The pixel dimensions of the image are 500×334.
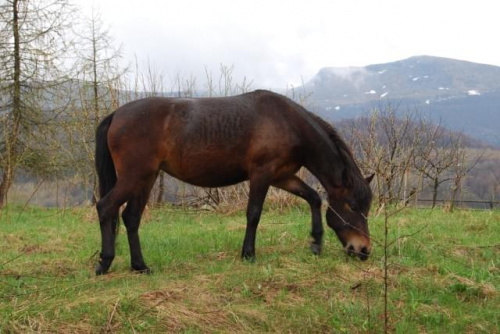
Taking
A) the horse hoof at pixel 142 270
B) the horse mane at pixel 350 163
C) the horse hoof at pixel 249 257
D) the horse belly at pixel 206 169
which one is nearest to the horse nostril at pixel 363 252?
the horse mane at pixel 350 163

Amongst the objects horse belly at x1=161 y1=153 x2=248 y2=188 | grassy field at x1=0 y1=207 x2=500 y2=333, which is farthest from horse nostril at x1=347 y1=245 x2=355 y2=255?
horse belly at x1=161 y1=153 x2=248 y2=188

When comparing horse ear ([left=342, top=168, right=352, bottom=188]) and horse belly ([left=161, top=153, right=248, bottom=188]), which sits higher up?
horse belly ([left=161, top=153, right=248, bottom=188])

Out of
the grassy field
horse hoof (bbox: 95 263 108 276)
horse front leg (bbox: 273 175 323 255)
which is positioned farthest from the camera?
horse front leg (bbox: 273 175 323 255)

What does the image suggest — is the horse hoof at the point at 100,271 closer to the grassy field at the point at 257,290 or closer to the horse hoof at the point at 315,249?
the grassy field at the point at 257,290

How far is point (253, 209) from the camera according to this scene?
18.6 ft

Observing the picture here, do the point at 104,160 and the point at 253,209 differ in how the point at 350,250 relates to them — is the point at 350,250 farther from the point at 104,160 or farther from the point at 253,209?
the point at 104,160

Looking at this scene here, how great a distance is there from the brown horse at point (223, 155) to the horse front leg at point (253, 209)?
12mm

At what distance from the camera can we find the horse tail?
18.2 feet

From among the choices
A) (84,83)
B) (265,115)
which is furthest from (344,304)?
(84,83)

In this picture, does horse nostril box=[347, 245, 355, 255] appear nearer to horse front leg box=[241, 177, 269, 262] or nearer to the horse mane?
the horse mane

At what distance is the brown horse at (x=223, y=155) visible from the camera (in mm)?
5270

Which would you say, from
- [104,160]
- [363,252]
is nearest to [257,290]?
[363,252]

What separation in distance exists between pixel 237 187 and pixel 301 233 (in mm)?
5116

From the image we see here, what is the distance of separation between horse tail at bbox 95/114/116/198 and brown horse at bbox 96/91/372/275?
0.04ft
